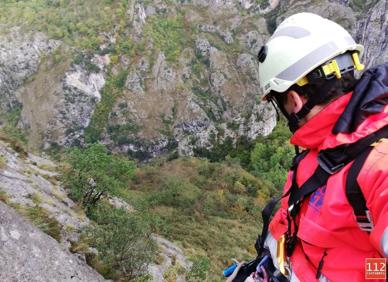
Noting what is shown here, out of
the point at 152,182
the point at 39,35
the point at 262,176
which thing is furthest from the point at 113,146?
the point at 152,182

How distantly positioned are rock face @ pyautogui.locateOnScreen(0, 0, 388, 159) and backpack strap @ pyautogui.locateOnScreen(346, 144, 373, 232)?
116m

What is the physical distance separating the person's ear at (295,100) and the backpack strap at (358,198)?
660 millimetres

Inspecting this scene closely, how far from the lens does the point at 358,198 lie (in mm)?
1799

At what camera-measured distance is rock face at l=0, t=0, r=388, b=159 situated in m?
130

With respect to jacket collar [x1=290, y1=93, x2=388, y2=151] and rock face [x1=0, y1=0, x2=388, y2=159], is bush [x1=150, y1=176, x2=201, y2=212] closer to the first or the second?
jacket collar [x1=290, y1=93, x2=388, y2=151]

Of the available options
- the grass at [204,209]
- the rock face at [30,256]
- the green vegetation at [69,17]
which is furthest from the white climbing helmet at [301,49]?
the green vegetation at [69,17]

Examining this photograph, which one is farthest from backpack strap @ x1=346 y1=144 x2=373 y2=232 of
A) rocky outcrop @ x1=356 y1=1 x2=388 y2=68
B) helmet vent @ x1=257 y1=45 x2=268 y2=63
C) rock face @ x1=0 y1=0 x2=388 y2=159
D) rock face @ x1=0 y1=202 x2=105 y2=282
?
rocky outcrop @ x1=356 y1=1 x2=388 y2=68

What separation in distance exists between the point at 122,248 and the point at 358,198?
310 inches

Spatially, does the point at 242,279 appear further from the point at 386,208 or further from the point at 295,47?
the point at 295,47

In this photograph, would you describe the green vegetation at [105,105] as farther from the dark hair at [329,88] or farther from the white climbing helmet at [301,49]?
the dark hair at [329,88]

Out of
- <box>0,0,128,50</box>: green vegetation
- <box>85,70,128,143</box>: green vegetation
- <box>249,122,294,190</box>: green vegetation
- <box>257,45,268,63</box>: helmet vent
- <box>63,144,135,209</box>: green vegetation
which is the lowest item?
<box>249,122,294,190</box>: green vegetation

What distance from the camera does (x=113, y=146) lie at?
128750mm

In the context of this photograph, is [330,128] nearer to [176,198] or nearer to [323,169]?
[323,169]

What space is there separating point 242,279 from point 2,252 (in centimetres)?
478
